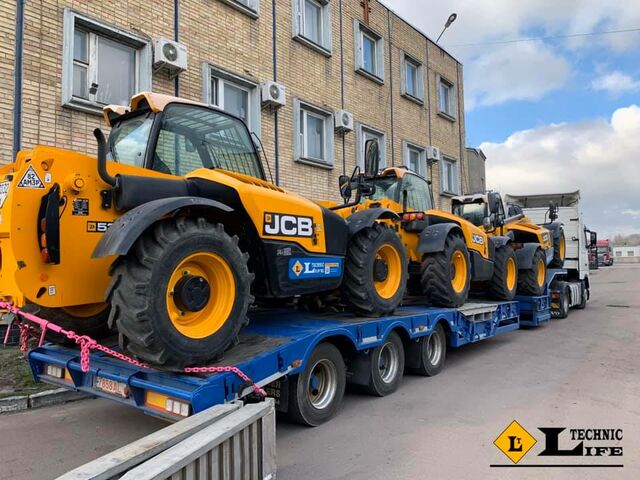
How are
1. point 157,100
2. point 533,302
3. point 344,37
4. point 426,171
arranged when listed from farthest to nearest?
point 426,171, point 344,37, point 533,302, point 157,100

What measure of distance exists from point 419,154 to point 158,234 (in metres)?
14.8

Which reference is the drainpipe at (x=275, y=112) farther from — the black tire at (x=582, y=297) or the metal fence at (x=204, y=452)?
the black tire at (x=582, y=297)

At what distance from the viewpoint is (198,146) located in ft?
15.2

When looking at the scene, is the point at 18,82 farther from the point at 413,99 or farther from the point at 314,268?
the point at 413,99

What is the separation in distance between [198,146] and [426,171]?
13.7 m

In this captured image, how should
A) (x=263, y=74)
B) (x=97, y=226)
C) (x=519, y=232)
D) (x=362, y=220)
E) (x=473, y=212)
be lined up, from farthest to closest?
1. (x=519, y=232)
2. (x=473, y=212)
3. (x=263, y=74)
4. (x=362, y=220)
5. (x=97, y=226)

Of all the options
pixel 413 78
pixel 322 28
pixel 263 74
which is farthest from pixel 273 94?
pixel 413 78

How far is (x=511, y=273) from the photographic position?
9977 millimetres

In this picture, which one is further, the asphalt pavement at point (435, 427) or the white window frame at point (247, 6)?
the white window frame at point (247, 6)

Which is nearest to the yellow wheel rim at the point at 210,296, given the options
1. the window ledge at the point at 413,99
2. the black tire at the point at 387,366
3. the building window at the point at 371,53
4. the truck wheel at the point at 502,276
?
the black tire at the point at 387,366

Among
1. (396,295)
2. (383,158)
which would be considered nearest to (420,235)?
(396,295)

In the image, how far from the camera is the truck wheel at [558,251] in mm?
13406

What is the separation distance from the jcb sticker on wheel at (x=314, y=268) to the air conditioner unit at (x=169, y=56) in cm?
562

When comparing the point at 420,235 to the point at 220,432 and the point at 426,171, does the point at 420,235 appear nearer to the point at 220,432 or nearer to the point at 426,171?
the point at 220,432
